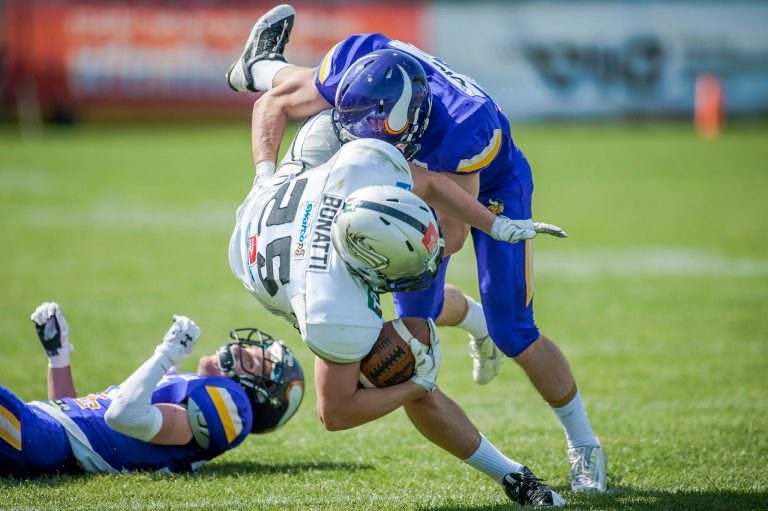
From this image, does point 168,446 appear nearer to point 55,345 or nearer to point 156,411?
point 156,411

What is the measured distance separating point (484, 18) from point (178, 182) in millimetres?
10548

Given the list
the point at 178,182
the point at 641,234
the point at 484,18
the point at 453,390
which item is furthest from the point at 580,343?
the point at 484,18

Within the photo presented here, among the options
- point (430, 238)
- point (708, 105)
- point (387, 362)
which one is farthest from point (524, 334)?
point (708, 105)

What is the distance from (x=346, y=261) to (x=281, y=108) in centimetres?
128

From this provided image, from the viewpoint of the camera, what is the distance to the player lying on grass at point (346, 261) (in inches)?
134

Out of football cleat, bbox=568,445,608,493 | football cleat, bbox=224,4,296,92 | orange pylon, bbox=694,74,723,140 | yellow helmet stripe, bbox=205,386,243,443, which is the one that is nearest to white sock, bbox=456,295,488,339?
football cleat, bbox=568,445,608,493

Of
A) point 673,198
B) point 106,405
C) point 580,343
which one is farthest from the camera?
point 673,198

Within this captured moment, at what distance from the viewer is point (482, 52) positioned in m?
22.4

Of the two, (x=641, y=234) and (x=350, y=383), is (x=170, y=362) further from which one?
(x=641, y=234)

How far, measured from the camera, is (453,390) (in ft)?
19.1

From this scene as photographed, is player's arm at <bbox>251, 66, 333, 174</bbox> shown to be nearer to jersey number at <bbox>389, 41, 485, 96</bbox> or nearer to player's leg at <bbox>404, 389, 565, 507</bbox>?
jersey number at <bbox>389, 41, 485, 96</bbox>

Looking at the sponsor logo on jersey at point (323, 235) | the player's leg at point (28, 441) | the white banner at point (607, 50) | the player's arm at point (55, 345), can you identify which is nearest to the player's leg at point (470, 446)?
the sponsor logo on jersey at point (323, 235)

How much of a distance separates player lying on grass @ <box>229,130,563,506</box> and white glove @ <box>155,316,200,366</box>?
0.51 metres

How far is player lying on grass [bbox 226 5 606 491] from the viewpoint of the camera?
12.8 ft
